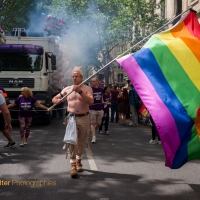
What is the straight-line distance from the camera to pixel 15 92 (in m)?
15.7

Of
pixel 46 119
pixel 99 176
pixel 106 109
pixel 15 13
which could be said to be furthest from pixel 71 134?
pixel 15 13

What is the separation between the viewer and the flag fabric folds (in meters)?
5.51

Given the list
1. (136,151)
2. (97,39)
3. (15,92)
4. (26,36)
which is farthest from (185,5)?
(136,151)

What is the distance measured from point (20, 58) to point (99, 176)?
32.6ft

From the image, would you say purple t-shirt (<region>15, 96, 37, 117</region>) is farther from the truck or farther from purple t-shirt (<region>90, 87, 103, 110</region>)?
the truck

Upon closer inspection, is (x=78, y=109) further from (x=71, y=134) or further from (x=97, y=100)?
(x=97, y=100)

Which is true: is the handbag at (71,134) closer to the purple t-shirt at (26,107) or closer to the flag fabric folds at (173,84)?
the flag fabric folds at (173,84)

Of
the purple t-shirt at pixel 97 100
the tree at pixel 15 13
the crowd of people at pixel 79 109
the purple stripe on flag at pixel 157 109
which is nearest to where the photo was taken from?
the purple stripe on flag at pixel 157 109

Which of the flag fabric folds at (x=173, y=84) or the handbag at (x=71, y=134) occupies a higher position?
the flag fabric folds at (x=173, y=84)

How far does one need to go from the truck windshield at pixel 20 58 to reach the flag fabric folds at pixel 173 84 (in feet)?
32.2

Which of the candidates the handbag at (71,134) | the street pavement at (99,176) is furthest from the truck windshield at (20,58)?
the handbag at (71,134)

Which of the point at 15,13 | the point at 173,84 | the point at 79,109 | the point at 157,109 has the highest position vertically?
the point at 15,13

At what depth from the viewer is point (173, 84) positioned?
19.2ft

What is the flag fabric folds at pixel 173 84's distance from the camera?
5508mm
